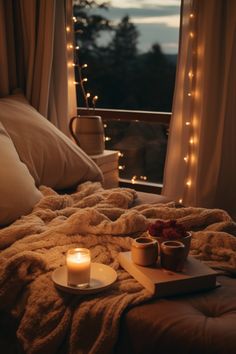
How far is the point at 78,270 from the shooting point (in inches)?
44.7

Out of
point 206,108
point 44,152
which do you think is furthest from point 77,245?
point 206,108

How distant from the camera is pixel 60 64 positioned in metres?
2.98

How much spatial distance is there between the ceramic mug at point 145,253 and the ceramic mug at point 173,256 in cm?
2

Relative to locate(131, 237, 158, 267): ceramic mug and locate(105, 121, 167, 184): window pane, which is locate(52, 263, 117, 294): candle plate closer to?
locate(131, 237, 158, 267): ceramic mug

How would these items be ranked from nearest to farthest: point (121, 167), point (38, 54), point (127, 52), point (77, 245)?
point (77, 245) < point (38, 54) < point (121, 167) < point (127, 52)

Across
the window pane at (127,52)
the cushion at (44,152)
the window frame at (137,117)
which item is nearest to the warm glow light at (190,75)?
the window frame at (137,117)

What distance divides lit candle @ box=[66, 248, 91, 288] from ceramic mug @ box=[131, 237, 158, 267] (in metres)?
0.14

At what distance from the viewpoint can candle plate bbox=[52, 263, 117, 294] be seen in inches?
44.3

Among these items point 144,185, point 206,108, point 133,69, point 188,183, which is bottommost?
point 144,185

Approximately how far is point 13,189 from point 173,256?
755mm

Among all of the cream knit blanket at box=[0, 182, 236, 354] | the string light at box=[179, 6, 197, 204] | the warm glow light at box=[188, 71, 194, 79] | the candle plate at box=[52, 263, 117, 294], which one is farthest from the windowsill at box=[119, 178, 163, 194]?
the candle plate at box=[52, 263, 117, 294]

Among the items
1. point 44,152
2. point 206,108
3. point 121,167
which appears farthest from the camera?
point 121,167

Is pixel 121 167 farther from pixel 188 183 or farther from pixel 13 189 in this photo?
pixel 13 189

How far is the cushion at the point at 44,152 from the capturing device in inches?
80.9
